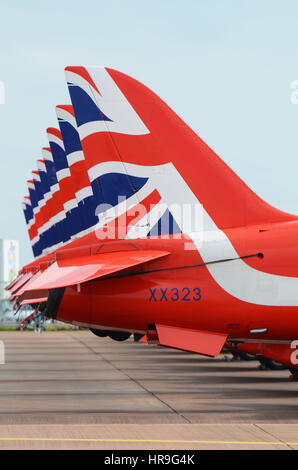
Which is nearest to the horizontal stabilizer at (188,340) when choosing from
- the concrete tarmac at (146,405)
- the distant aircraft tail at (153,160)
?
the concrete tarmac at (146,405)

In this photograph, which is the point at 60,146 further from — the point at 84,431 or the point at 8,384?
the point at 84,431

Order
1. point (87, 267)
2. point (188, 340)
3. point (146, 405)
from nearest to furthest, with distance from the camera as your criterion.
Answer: point (87, 267), point (188, 340), point (146, 405)

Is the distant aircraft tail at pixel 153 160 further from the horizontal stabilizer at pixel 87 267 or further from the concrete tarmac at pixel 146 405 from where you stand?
the concrete tarmac at pixel 146 405

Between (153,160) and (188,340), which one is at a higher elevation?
(153,160)

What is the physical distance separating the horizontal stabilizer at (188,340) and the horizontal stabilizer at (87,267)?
1127mm

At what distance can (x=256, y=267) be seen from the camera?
44.0ft

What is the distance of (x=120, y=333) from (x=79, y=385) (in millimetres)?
6336

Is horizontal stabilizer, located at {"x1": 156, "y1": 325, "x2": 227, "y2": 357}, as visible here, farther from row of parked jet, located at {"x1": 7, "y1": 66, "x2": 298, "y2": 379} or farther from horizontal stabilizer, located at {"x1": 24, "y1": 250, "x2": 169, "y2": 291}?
horizontal stabilizer, located at {"x1": 24, "y1": 250, "x2": 169, "y2": 291}

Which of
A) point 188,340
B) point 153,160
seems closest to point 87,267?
point 188,340

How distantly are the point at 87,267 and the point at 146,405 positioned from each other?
4.13 m

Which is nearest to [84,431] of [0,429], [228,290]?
[0,429]

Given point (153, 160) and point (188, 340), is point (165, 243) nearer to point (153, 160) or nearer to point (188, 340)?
point (153, 160)

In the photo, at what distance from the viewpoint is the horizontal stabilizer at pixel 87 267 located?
1207 cm

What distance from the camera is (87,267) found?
41.3 ft
